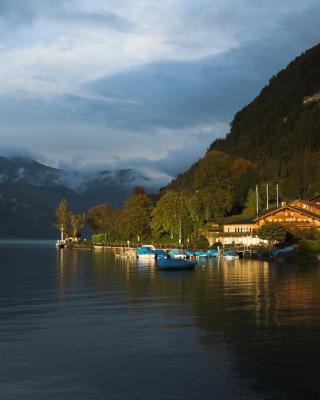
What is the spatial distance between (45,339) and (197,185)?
162 m

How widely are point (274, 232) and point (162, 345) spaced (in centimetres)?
10657

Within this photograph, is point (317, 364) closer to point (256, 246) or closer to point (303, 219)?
point (256, 246)

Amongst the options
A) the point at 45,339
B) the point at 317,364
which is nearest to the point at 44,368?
the point at 45,339

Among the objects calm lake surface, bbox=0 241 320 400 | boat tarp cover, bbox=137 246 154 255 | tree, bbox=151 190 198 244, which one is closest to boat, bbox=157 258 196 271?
calm lake surface, bbox=0 241 320 400

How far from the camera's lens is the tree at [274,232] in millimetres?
136512

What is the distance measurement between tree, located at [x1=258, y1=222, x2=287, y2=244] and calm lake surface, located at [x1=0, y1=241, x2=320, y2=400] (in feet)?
250

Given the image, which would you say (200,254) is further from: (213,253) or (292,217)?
(292,217)

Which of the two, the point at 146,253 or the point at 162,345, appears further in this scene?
the point at 146,253

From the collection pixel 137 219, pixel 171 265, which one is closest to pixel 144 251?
pixel 171 265

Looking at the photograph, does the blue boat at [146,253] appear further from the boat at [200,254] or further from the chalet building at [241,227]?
the chalet building at [241,227]

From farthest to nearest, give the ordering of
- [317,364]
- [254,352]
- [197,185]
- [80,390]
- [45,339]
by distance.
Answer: [197,185]
[45,339]
[254,352]
[317,364]
[80,390]

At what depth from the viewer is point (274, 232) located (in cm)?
13675

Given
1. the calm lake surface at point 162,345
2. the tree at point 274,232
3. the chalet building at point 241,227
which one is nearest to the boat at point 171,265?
the calm lake surface at point 162,345

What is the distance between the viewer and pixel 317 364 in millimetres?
28719
